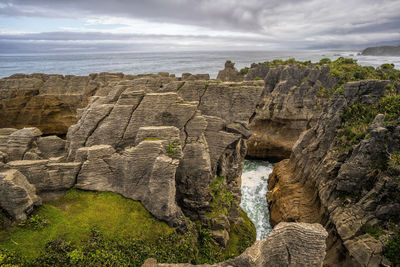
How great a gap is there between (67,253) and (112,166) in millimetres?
5550

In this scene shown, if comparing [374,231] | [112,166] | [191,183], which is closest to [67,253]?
[112,166]

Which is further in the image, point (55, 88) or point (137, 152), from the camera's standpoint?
point (55, 88)

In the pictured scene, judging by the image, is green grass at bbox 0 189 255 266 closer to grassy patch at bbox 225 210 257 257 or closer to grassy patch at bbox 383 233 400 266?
grassy patch at bbox 225 210 257 257

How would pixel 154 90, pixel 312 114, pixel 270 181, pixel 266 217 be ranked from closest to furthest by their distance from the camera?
pixel 154 90 → pixel 266 217 → pixel 270 181 → pixel 312 114

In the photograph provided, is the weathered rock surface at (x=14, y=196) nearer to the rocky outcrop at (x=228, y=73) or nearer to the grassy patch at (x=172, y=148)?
the grassy patch at (x=172, y=148)

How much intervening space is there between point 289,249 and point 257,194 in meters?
22.9

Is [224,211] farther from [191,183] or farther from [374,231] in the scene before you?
[374,231]

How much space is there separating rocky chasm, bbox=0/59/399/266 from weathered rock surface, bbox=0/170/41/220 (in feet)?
0.18

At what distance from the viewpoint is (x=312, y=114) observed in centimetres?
4075

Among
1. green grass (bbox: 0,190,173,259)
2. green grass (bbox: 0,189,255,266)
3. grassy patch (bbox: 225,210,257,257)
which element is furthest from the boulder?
grassy patch (bbox: 225,210,257,257)

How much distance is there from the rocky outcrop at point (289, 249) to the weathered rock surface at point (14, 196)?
760 centimetres

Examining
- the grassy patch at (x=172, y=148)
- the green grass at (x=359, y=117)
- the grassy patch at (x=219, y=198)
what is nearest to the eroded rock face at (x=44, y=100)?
the grassy patch at (x=172, y=148)

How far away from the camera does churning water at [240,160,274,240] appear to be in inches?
1071

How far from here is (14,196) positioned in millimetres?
12109
